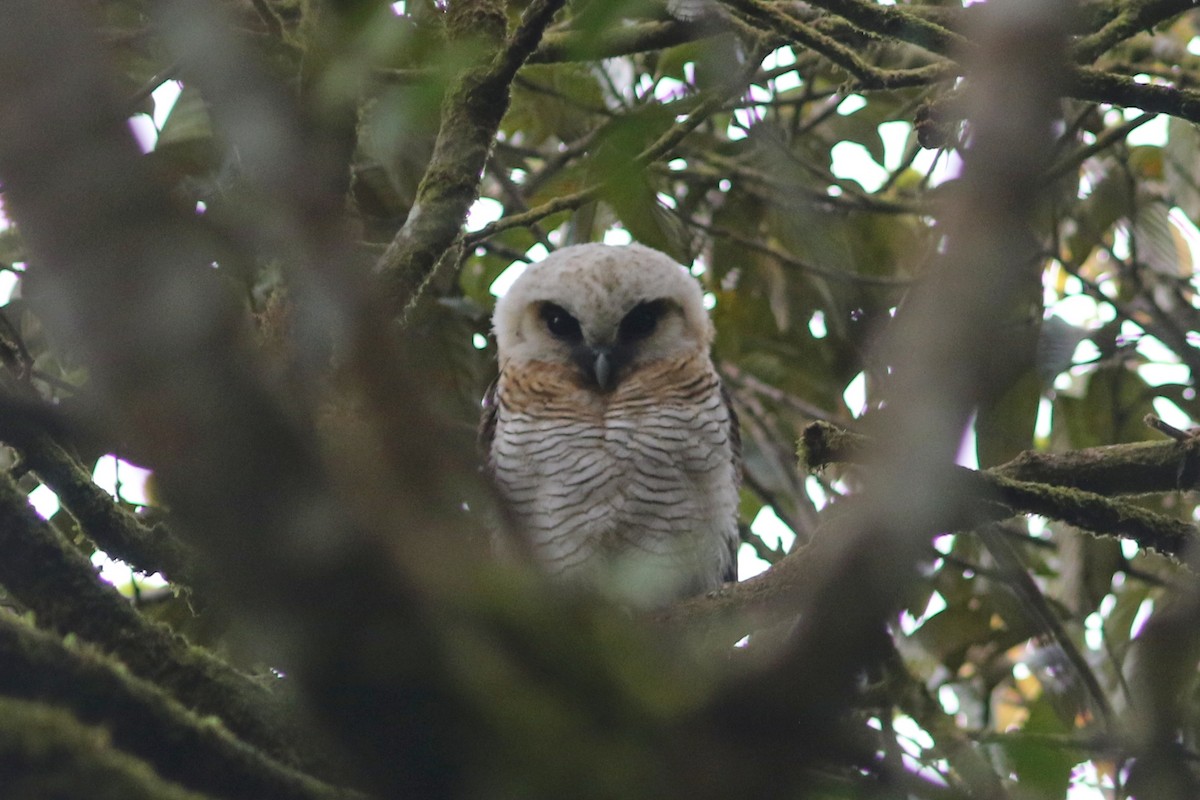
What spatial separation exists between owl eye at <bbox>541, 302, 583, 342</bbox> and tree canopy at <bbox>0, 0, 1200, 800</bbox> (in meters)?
0.35

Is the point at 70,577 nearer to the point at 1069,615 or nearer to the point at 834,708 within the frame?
the point at 834,708

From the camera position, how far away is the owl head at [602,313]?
4262 mm

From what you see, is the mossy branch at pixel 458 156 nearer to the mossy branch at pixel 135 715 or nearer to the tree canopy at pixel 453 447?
the tree canopy at pixel 453 447

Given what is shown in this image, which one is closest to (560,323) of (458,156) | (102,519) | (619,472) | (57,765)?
(619,472)

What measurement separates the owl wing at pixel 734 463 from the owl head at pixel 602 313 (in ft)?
0.80

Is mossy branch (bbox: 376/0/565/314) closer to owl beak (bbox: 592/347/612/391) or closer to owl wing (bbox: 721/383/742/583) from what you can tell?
owl beak (bbox: 592/347/612/391)

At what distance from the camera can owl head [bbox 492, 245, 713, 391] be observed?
14.0 feet

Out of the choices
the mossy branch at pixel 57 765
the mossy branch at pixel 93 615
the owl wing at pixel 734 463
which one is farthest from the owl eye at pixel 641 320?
the mossy branch at pixel 57 765

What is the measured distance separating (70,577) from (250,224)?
4.51ft

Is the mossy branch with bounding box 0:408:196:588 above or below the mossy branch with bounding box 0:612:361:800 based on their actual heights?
A: above

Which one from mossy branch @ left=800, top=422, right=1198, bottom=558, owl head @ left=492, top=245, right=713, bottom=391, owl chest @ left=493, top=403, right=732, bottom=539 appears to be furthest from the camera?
owl head @ left=492, top=245, right=713, bottom=391

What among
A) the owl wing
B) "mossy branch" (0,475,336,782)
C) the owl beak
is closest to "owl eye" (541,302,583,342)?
the owl beak

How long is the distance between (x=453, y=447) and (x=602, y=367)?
321cm

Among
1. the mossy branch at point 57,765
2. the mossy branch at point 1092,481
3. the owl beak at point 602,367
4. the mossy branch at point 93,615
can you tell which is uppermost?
the owl beak at point 602,367
